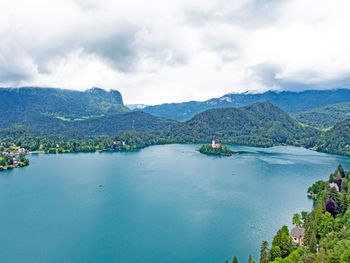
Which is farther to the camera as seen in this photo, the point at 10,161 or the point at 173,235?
the point at 10,161

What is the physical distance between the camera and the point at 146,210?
50.6 meters

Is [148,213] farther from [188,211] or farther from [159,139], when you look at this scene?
[159,139]

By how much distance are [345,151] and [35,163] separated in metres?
133

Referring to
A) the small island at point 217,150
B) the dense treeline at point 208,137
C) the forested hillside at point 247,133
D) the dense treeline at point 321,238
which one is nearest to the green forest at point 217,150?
the small island at point 217,150

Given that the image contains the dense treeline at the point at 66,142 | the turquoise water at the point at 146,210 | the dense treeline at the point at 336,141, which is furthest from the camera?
the dense treeline at the point at 66,142

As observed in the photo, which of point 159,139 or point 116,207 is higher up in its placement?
point 159,139

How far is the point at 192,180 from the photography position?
7281 centimetres

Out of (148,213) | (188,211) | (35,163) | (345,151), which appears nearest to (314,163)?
(345,151)

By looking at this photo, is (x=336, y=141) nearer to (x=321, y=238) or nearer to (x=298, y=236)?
(x=298, y=236)

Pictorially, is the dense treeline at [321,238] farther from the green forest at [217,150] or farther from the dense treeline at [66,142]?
the dense treeline at [66,142]

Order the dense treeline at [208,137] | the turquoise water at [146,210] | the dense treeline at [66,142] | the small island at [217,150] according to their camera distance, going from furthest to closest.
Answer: the dense treeline at [208,137] → the dense treeline at [66,142] → the small island at [217,150] → the turquoise water at [146,210]

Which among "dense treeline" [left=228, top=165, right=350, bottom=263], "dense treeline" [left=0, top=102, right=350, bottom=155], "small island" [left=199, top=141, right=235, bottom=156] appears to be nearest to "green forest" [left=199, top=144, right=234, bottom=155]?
"small island" [left=199, top=141, right=235, bottom=156]

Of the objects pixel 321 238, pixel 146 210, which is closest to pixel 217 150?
pixel 146 210

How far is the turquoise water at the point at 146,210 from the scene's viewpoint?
36688mm
